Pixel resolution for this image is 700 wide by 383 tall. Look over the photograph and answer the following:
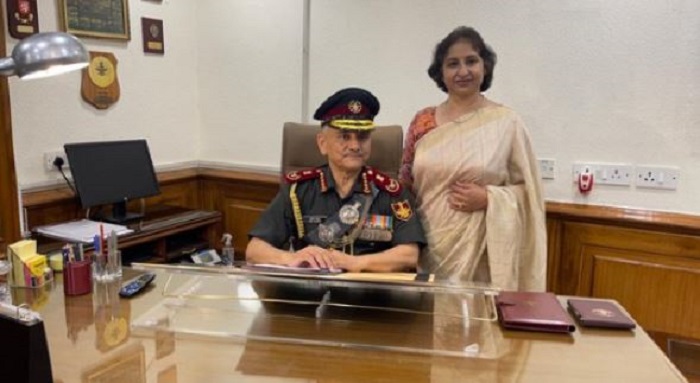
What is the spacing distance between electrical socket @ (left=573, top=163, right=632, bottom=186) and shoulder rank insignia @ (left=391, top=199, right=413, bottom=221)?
3.84ft

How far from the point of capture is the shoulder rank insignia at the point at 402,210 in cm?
183

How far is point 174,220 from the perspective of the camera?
2.69 m

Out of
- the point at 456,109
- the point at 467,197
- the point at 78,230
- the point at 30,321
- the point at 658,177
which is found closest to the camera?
the point at 30,321

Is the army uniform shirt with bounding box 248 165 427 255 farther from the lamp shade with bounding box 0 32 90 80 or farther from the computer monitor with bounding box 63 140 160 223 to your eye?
the computer monitor with bounding box 63 140 160 223

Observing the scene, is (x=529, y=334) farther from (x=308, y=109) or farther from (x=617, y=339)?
(x=308, y=109)

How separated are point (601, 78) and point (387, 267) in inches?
59.9

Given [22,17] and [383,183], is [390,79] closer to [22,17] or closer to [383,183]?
[383,183]

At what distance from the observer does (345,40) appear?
3.03 meters

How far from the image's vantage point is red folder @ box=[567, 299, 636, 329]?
124 cm

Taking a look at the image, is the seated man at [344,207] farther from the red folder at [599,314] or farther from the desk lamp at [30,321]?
the desk lamp at [30,321]

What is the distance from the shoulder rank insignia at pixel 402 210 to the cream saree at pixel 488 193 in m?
0.14

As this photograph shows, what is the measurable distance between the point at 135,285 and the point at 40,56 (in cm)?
67

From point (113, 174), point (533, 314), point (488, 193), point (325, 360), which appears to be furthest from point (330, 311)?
point (113, 174)

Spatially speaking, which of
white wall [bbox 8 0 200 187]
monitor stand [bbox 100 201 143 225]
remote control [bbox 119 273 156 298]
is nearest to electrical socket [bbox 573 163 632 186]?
remote control [bbox 119 273 156 298]
